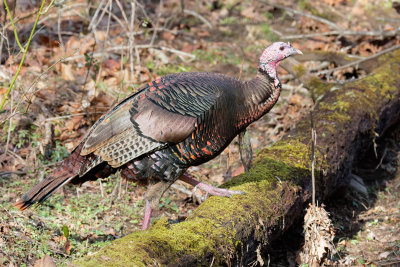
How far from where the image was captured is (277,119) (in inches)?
259

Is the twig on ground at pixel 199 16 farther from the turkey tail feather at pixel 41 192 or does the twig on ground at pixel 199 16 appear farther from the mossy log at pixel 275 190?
the turkey tail feather at pixel 41 192

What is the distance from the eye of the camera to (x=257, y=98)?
4184 millimetres

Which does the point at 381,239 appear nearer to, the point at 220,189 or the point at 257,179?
the point at 257,179

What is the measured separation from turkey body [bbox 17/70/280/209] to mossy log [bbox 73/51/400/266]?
46cm

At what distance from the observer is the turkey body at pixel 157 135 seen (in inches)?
151

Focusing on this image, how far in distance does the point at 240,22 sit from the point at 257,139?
3.70 m

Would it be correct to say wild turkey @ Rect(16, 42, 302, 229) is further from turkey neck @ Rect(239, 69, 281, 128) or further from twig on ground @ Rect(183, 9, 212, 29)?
twig on ground @ Rect(183, 9, 212, 29)

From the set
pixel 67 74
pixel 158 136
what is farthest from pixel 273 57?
pixel 67 74

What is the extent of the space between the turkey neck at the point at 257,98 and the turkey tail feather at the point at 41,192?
5.09 feet

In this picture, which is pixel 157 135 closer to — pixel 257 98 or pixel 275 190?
pixel 257 98

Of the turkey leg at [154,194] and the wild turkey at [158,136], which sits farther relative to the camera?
the turkey leg at [154,194]

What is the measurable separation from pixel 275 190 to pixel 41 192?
1.93 meters

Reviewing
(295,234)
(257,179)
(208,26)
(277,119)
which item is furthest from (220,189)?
(208,26)

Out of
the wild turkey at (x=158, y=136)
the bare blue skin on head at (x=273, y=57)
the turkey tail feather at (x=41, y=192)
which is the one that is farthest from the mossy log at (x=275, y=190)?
the turkey tail feather at (x=41, y=192)
